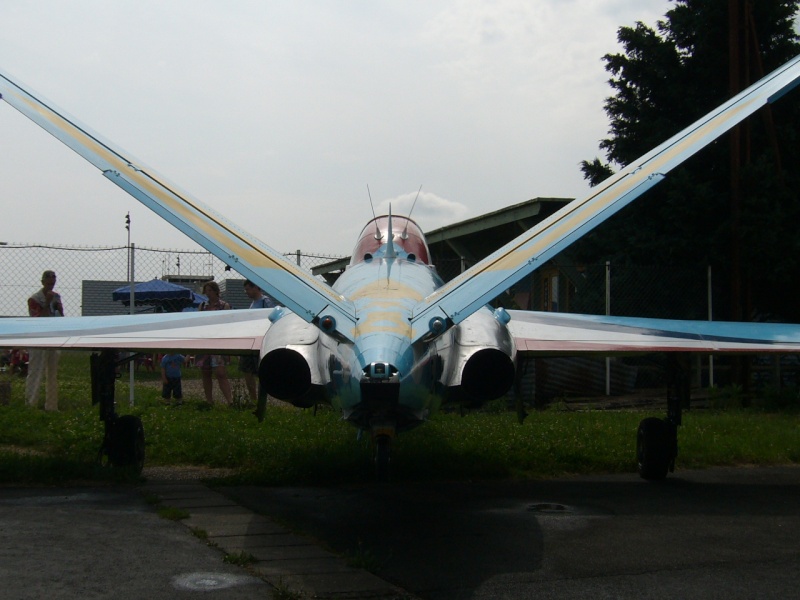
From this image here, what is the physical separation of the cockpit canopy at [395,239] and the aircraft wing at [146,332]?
3.81ft

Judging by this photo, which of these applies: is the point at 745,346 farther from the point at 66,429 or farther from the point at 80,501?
the point at 66,429

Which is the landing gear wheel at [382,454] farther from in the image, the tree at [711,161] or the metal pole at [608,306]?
the tree at [711,161]

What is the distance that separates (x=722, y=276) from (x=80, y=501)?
13.7 metres

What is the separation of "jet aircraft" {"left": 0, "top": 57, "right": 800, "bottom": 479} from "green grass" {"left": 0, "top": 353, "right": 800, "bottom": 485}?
869 mm

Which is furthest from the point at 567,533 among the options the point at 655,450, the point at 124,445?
the point at 124,445

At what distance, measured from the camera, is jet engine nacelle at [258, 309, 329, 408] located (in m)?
5.82

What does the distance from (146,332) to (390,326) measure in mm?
3568

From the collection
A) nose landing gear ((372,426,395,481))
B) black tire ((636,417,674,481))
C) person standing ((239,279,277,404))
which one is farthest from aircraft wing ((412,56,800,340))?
person standing ((239,279,277,404))

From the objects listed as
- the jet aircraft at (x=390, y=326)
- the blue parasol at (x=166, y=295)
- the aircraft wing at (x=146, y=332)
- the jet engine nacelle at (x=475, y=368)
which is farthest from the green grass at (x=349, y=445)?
the blue parasol at (x=166, y=295)

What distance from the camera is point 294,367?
5.83m

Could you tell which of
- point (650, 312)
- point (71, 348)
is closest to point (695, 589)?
point (71, 348)

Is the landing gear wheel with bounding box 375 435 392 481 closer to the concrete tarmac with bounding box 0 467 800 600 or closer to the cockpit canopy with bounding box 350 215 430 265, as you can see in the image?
the concrete tarmac with bounding box 0 467 800 600

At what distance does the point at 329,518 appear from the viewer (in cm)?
641

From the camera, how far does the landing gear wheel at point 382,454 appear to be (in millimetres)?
5639
